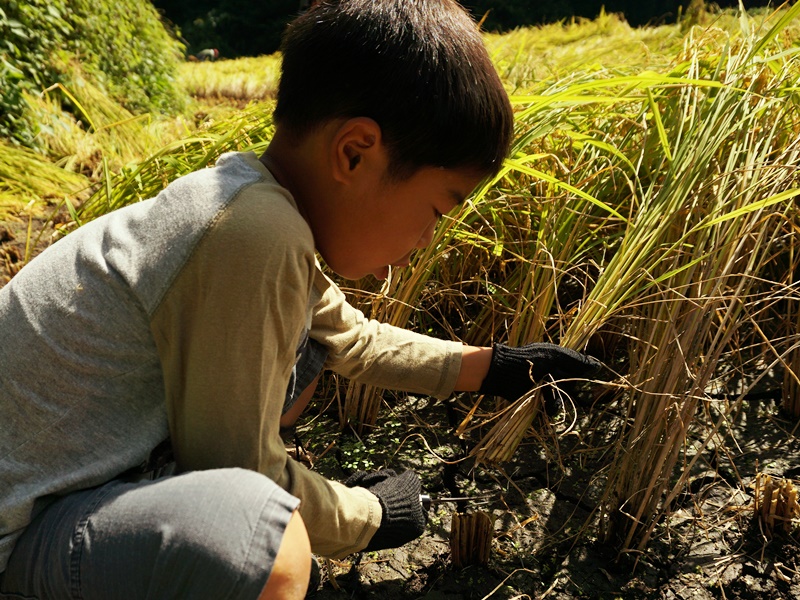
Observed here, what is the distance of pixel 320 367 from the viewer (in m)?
1.43

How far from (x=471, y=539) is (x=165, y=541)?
651 mm

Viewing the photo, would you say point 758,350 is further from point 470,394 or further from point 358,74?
point 358,74

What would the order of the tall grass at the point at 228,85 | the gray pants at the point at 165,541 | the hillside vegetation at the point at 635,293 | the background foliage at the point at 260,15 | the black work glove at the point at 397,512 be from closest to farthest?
the gray pants at the point at 165,541 < the black work glove at the point at 397,512 < the hillside vegetation at the point at 635,293 < the tall grass at the point at 228,85 < the background foliage at the point at 260,15

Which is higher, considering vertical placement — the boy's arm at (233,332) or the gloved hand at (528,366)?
the boy's arm at (233,332)

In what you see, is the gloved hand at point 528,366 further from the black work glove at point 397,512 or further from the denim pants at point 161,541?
the denim pants at point 161,541

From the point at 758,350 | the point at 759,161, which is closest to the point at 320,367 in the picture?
the point at 759,161

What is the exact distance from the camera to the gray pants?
91cm

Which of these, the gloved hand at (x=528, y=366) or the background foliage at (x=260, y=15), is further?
the background foliage at (x=260, y=15)

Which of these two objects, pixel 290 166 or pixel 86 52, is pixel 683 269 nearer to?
pixel 290 166

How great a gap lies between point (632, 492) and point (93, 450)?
2.96ft

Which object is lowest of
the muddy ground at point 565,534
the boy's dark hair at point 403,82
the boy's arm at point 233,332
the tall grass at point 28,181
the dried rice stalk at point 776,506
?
the muddy ground at point 565,534

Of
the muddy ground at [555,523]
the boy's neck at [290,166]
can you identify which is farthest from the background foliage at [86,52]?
the boy's neck at [290,166]

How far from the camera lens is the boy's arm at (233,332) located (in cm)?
95

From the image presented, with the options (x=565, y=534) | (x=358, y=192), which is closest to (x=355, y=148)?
(x=358, y=192)
